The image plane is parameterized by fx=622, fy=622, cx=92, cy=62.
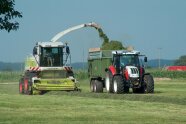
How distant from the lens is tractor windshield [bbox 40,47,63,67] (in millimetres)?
42031

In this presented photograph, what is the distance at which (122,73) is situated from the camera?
3794 cm

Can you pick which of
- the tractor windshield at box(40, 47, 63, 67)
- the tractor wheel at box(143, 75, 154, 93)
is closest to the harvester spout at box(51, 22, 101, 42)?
the tractor windshield at box(40, 47, 63, 67)

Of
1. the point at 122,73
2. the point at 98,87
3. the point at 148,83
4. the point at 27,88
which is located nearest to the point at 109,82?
the point at 122,73

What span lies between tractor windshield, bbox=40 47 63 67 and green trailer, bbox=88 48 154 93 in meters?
2.84

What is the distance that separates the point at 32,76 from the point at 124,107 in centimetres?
1763

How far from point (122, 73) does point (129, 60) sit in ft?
3.48

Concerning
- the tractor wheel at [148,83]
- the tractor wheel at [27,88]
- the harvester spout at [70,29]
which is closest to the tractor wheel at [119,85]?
the tractor wheel at [148,83]

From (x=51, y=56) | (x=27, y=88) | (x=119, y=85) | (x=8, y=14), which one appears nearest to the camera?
(x=8, y=14)

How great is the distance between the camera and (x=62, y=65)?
4206 centimetres

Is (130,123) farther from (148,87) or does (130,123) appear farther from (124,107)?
(148,87)

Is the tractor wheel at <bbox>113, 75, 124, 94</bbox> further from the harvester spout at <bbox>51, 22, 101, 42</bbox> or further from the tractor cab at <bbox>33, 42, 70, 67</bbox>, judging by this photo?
the harvester spout at <bbox>51, 22, 101, 42</bbox>

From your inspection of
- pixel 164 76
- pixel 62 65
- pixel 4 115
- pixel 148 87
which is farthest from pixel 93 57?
pixel 164 76

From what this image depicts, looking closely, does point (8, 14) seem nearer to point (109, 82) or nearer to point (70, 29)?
point (109, 82)

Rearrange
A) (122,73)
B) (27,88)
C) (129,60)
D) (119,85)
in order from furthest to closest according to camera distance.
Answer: (27,88) < (129,60) < (122,73) < (119,85)
